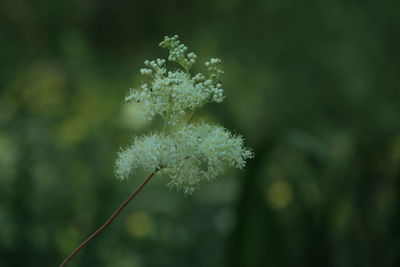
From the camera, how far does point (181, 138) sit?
152cm

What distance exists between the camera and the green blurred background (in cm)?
359

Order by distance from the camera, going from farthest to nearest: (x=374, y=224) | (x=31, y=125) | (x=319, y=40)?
(x=319, y=40)
(x=31, y=125)
(x=374, y=224)

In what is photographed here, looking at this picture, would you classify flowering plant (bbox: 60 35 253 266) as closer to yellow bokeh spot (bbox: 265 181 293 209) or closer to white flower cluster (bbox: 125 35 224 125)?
white flower cluster (bbox: 125 35 224 125)

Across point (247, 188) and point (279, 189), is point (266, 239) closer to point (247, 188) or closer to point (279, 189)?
point (247, 188)

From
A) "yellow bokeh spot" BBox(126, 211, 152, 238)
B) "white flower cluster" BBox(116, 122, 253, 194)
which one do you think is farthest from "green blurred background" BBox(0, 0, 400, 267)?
"white flower cluster" BBox(116, 122, 253, 194)

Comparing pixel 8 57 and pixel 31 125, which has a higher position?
pixel 8 57

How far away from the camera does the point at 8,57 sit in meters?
8.19

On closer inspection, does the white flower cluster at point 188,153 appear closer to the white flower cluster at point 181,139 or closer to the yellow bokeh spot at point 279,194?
the white flower cluster at point 181,139

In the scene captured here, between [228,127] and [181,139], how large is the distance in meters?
2.39

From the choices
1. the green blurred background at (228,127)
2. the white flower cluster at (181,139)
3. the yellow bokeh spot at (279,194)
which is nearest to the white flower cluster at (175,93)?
the white flower cluster at (181,139)

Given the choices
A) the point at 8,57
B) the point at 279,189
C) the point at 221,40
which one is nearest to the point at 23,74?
the point at 8,57

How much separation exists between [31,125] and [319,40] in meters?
4.17

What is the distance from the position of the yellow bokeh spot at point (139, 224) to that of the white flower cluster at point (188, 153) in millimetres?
2915

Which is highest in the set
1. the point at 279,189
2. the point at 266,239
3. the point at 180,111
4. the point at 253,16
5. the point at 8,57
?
the point at 253,16
